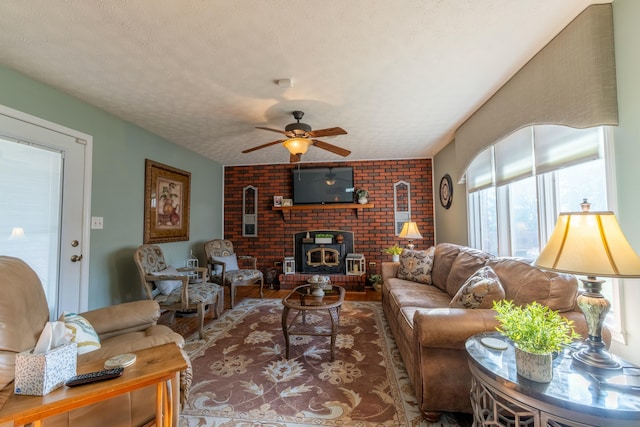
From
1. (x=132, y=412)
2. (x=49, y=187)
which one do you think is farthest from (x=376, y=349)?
(x=49, y=187)

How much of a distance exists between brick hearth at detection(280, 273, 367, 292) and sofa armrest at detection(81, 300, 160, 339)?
302 cm

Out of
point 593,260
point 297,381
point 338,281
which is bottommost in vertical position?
point 297,381

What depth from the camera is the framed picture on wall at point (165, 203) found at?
3342 mm

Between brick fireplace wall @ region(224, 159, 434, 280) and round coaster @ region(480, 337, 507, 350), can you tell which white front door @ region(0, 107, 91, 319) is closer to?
brick fireplace wall @ region(224, 159, 434, 280)

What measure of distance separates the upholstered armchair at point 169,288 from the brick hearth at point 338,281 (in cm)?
180

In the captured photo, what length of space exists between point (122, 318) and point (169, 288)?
1.20 meters

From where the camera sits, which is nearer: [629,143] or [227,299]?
[629,143]

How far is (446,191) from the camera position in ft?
13.8

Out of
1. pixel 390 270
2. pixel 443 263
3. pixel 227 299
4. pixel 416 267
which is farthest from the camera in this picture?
pixel 227 299

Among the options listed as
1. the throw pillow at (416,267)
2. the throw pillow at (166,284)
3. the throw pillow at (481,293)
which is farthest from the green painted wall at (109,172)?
the throw pillow at (481,293)

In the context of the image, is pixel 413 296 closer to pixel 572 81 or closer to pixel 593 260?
pixel 593 260

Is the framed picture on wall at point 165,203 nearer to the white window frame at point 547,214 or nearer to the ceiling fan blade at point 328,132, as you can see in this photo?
the ceiling fan blade at point 328,132

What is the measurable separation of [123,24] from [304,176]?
365cm

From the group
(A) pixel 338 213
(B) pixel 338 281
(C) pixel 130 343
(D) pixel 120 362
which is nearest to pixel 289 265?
(B) pixel 338 281
